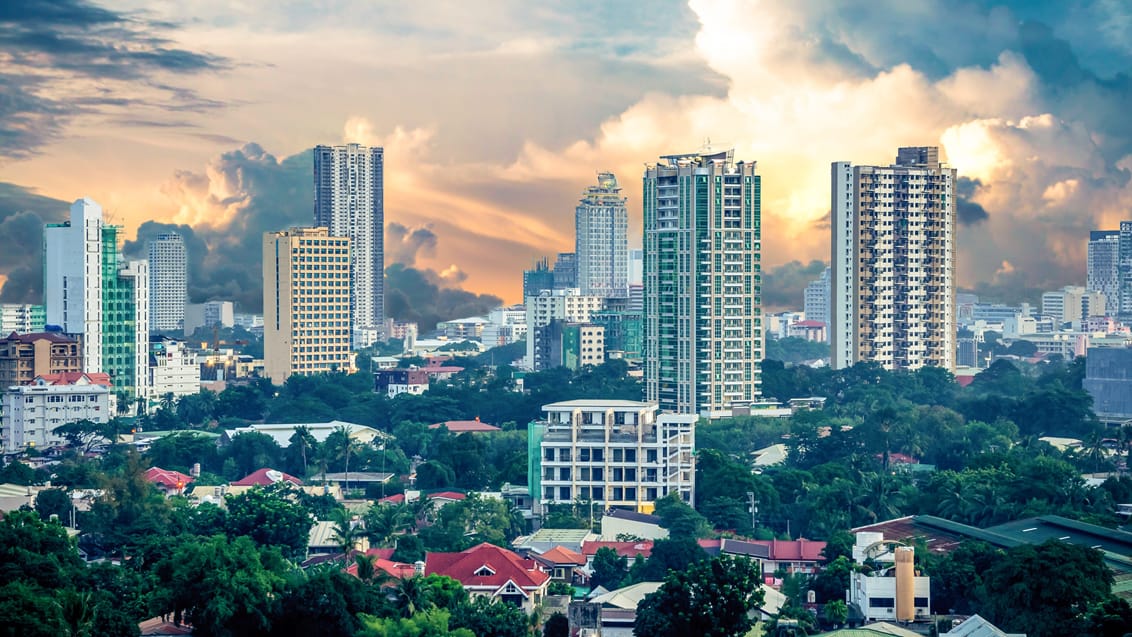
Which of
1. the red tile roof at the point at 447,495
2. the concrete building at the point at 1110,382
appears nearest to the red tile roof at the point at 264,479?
the red tile roof at the point at 447,495

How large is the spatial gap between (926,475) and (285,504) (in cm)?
1135

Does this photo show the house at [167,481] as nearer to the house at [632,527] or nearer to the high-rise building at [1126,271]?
the house at [632,527]

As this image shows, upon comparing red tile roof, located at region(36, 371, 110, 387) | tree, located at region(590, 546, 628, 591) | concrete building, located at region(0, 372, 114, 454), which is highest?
red tile roof, located at region(36, 371, 110, 387)

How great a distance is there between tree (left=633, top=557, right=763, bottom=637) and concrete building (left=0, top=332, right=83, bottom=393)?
2559cm

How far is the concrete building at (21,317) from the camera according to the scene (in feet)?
205

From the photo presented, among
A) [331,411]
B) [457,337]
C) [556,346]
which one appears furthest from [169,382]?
[457,337]

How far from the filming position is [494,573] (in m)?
20.5

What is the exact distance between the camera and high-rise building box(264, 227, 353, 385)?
50688 millimetres

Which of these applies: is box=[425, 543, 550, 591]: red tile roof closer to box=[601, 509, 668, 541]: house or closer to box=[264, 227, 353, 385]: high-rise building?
box=[601, 509, 668, 541]: house

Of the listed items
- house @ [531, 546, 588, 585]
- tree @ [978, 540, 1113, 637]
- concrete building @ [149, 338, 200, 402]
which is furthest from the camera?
concrete building @ [149, 338, 200, 402]

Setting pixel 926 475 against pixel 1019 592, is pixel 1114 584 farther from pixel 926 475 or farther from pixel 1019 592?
pixel 926 475

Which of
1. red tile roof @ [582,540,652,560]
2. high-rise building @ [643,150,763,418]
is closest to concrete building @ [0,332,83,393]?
high-rise building @ [643,150,763,418]

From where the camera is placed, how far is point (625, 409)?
1086 inches

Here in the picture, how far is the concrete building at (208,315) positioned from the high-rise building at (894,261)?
46.1 meters
